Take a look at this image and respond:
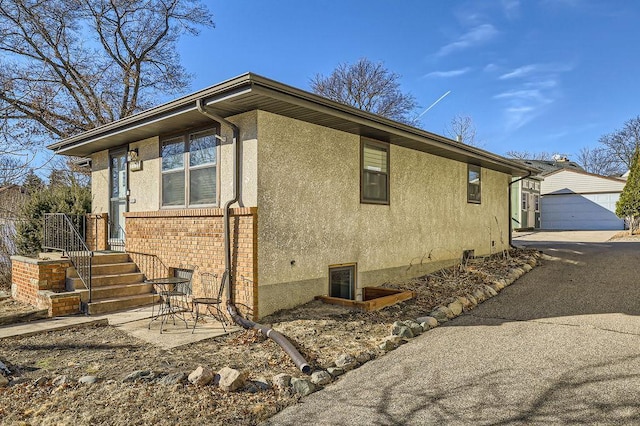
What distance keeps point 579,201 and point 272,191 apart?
26.2 meters

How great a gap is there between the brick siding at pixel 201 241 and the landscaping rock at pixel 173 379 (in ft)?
6.38

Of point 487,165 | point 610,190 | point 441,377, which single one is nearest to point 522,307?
point 441,377

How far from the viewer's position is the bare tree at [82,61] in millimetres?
15227

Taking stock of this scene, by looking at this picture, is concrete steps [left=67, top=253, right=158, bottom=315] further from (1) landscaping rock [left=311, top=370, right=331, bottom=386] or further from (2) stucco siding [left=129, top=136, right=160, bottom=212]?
(1) landscaping rock [left=311, top=370, right=331, bottom=386]

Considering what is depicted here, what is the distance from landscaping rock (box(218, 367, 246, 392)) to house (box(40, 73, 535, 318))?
6.58ft

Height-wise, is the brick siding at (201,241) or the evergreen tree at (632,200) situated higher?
the evergreen tree at (632,200)

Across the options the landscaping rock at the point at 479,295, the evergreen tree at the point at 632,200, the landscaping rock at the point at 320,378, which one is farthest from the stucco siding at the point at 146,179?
the evergreen tree at the point at 632,200

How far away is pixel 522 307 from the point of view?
6.99 meters

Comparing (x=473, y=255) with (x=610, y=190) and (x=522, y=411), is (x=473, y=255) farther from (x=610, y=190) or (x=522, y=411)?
(x=610, y=190)

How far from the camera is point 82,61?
1722cm

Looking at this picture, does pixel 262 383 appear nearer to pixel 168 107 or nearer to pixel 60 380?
pixel 60 380

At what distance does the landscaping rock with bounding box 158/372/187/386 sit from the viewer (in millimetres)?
3853

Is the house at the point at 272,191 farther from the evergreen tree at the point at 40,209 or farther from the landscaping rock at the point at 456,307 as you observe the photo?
the landscaping rock at the point at 456,307

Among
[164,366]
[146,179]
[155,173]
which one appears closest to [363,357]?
[164,366]
